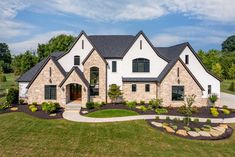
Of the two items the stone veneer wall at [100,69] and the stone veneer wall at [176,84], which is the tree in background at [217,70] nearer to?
the stone veneer wall at [176,84]

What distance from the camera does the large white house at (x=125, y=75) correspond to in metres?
24.4

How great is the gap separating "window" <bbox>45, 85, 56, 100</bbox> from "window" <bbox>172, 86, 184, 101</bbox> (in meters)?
16.0

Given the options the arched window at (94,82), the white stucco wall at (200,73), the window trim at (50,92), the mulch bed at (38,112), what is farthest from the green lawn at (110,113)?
the white stucco wall at (200,73)

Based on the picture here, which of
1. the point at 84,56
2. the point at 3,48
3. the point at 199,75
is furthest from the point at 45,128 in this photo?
the point at 3,48

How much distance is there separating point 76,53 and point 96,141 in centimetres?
1593

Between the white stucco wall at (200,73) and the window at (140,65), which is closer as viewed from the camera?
the white stucco wall at (200,73)

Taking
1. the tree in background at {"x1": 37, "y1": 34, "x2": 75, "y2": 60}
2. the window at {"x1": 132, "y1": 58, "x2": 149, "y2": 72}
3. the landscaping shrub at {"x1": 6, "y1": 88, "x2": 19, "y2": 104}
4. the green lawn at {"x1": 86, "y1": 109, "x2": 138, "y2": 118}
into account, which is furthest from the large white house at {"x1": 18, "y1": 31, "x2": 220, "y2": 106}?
the tree in background at {"x1": 37, "y1": 34, "x2": 75, "y2": 60}

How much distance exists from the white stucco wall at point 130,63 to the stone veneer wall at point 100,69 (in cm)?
112

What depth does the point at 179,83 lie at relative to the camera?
24359 millimetres

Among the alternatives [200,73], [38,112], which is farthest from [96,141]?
[200,73]

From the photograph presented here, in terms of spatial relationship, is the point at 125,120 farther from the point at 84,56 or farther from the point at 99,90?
the point at 84,56

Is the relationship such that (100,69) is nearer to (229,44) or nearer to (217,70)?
(217,70)

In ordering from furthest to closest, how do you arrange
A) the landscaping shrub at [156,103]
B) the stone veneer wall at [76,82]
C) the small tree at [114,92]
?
the small tree at [114,92]
the stone veneer wall at [76,82]
the landscaping shrub at [156,103]

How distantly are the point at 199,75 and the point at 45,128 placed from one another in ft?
71.7
